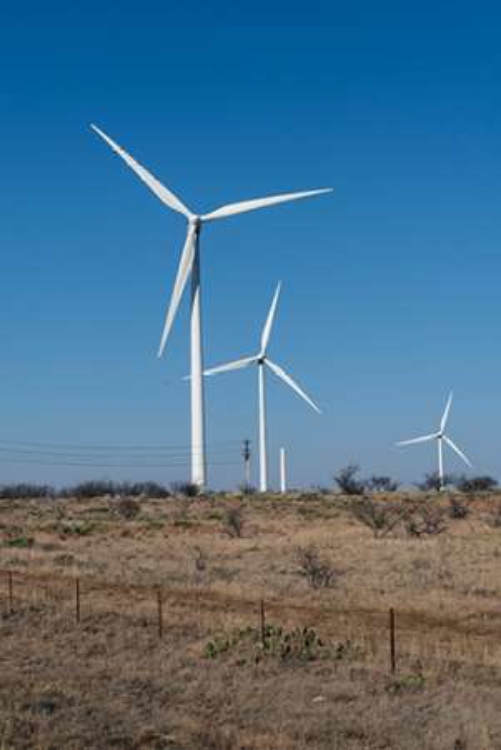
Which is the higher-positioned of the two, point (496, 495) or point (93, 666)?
point (496, 495)

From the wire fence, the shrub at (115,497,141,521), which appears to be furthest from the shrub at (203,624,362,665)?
the shrub at (115,497,141,521)

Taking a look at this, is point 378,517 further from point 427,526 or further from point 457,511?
point 457,511

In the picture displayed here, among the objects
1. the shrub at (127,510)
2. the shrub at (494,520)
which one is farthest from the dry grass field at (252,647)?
the shrub at (127,510)

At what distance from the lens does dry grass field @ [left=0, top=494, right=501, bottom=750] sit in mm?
17672

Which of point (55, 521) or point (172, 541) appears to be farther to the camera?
point (55, 521)

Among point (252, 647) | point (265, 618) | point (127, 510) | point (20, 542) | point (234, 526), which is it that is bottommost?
point (252, 647)

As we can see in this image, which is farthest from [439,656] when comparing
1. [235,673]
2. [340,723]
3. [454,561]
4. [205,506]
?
[205,506]

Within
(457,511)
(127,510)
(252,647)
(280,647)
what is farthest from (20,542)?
(280,647)

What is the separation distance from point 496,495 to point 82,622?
6735 cm

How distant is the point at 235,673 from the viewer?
889 inches

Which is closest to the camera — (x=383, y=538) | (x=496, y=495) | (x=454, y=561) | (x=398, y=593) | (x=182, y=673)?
(x=182, y=673)

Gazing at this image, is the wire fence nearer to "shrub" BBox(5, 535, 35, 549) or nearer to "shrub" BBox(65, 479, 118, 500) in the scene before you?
"shrub" BBox(5, 535, 35, 549)

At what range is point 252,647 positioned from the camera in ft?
81.7

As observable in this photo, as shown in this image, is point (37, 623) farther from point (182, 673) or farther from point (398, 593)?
point (398, 593)
